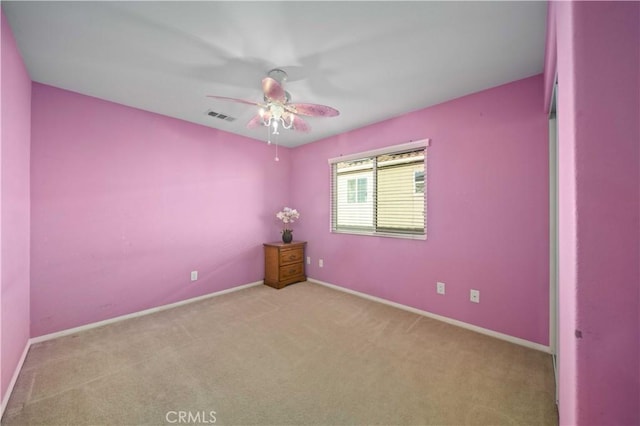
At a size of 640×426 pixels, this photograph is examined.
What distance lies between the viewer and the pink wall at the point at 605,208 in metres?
0.61

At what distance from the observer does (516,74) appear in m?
2.09

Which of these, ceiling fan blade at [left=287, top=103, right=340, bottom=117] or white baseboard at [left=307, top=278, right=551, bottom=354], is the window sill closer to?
white baseboard at [left=307, top=278, right=551, bottom=354]

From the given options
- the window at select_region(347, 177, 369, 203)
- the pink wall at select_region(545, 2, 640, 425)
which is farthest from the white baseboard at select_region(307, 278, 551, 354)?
the pink wall at select_region(545, 2, 640, 425)

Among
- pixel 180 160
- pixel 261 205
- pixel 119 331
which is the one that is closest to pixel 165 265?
pixel 119 331

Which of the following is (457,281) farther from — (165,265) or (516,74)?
(165,265)

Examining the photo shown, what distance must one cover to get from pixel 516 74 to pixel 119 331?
4.43 metres

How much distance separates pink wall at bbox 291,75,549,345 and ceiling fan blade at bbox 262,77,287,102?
1749 millimetres

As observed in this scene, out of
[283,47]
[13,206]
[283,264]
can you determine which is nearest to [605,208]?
[283,47]

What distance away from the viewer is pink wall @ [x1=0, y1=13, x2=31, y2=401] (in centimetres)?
155

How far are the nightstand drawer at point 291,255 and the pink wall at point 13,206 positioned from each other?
259cm

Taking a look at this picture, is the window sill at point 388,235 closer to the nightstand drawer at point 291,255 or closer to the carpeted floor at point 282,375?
the nightstand drawer at point 291,255

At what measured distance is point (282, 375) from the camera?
1.78 m

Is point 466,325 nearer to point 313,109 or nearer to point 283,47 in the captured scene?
point 313,109

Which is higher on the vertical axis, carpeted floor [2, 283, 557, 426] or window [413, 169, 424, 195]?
window [413, 169, 424, 195]
